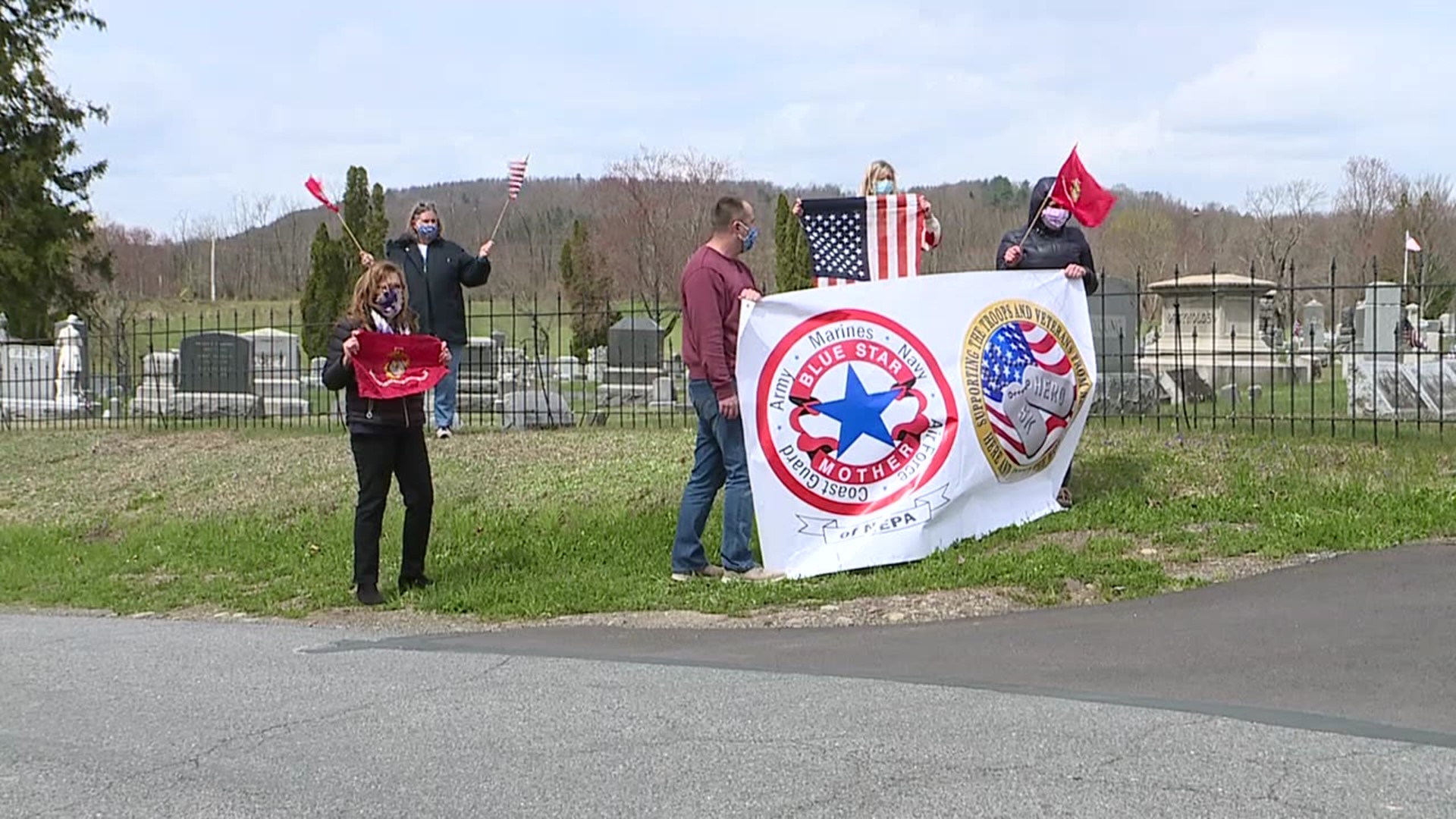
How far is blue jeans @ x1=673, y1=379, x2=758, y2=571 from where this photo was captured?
8195 millimetres

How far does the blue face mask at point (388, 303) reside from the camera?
27.3ft

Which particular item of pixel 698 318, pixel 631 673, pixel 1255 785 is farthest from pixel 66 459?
pixel 1255 785

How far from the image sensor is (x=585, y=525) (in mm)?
9820

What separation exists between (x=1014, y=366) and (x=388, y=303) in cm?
375

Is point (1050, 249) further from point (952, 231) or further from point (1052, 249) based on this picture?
point (952, 231)

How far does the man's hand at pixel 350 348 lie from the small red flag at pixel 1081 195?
14.2 feet

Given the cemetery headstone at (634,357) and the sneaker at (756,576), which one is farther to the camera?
the cemetery headstone at (634,357)

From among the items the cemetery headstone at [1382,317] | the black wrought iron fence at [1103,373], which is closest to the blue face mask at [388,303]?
the black wrought iron fence at [1103,373]

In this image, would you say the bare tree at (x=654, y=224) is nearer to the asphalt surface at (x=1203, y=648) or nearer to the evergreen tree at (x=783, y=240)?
the evergreen tree at (x=783, y=240)

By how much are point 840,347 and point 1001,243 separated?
170 centimetres

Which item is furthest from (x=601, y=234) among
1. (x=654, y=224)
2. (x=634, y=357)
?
(x=634, y=357)

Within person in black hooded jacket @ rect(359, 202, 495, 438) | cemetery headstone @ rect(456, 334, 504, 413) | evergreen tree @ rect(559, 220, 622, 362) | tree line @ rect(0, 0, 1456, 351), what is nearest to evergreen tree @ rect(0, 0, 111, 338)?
tree line @ rect(0, 0, 1456, 351)

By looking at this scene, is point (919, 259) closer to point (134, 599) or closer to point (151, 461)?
point (134, 599)

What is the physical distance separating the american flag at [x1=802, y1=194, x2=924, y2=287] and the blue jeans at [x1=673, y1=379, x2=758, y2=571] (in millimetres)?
1306
